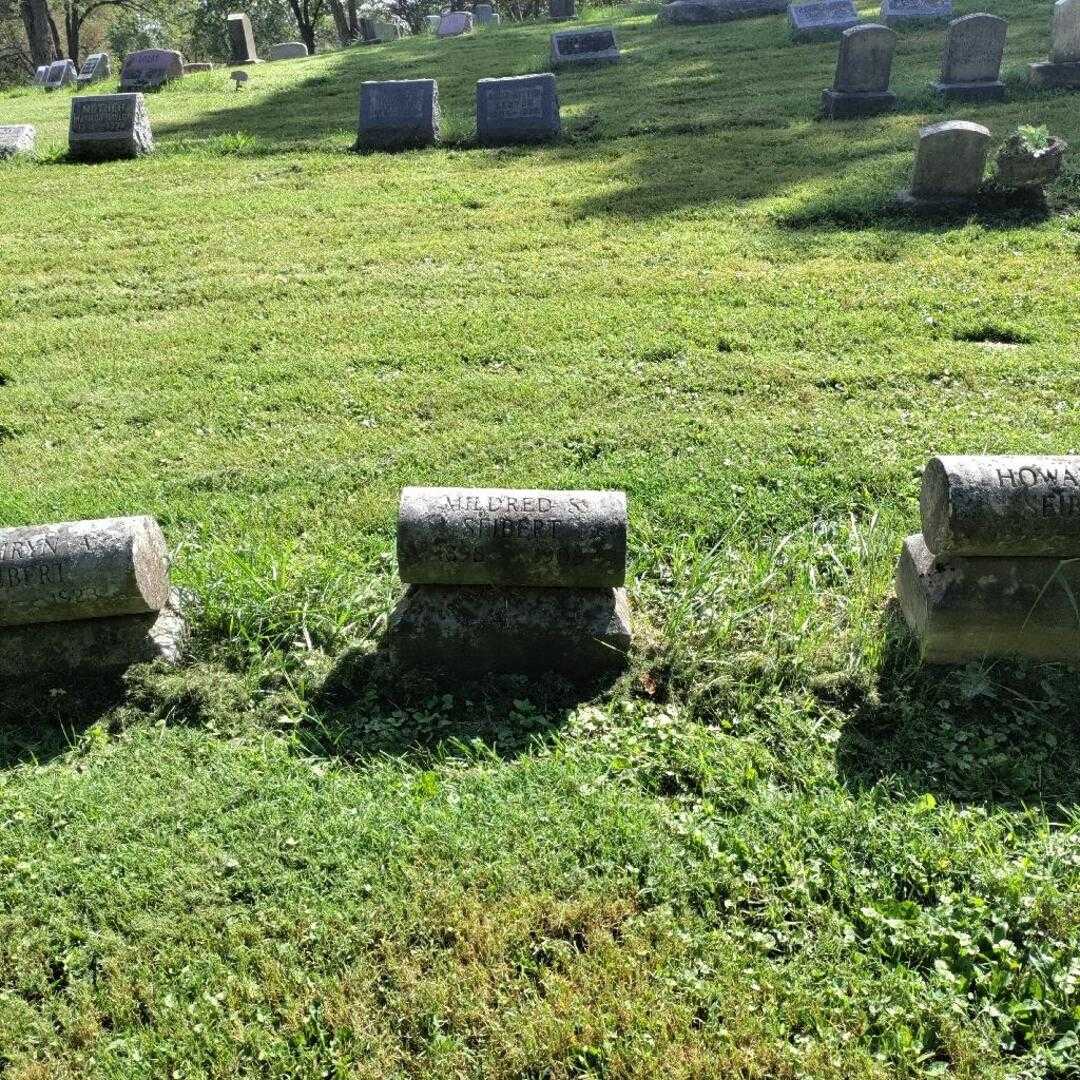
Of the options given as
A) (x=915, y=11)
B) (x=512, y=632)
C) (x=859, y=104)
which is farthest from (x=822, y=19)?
(x=512, y=632)

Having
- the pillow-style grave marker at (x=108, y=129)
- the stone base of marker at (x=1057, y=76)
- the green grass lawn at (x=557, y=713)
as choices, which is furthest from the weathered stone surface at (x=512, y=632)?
the stone base of marker at (x=1057, y=76)

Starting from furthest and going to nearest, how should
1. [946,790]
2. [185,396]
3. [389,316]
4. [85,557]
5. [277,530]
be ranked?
[389,316] → [185,396] → [277,530] → [85,557] → [946,790]

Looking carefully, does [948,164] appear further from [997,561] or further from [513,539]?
[513,539]

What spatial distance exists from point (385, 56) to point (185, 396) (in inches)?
708

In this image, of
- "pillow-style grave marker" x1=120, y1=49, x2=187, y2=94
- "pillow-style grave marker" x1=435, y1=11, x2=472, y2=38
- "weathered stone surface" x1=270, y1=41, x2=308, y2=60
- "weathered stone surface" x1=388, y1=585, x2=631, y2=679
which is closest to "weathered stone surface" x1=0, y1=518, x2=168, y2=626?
"weathered stone surface" x1=388, y1=585, x2=631, y2=679

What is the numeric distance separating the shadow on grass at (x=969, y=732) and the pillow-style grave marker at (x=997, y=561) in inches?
3.5

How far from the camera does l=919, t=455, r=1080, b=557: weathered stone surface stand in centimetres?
365

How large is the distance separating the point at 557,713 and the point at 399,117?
1143cm

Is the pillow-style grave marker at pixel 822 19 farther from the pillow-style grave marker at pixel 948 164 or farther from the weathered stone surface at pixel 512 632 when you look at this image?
the weathered stone surface at pixel 512 632

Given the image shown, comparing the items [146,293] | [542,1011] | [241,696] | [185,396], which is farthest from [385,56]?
[542,1011]

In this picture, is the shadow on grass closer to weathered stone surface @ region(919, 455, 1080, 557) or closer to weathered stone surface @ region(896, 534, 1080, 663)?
weathered stone surface @ region(896, 534, 1080, 663)

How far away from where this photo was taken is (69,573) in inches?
153

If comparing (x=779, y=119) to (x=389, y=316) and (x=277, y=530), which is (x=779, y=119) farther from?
(x=277, y=530)

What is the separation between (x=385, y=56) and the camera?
21719 mm
